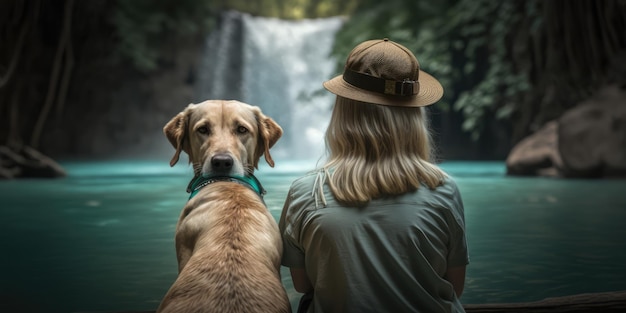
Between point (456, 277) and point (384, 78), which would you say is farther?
point (456, 277)

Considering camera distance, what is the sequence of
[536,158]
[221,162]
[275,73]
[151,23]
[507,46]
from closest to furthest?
[221,162], [536,158], [507,46], [151,23], [275,73]

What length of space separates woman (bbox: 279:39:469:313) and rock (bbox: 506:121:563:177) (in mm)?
9089

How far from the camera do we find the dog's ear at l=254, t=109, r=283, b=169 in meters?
2.67

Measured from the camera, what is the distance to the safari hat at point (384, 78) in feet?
6.35

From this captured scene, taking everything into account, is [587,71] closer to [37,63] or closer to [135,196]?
[135,196]

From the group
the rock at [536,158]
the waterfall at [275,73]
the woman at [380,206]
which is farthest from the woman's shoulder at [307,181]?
the waterfall at [275,73]

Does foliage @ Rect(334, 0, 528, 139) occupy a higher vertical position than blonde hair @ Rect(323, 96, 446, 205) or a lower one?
higher

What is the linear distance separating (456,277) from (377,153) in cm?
47

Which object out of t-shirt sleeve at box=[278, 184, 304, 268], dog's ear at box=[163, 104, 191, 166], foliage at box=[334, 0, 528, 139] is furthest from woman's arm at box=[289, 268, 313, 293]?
foliage at box=[334, 0, 528, 139]

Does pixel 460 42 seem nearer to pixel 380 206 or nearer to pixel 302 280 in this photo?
pixel 302 280

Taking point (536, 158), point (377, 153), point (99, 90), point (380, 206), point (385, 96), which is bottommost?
point (536, 158)

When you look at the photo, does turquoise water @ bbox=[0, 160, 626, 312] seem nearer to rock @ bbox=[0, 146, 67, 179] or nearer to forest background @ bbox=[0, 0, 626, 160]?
rock @ bbox=[0, 146, 67, 179]

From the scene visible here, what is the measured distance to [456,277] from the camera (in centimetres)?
204

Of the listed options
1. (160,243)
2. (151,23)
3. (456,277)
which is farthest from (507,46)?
(456,277)
